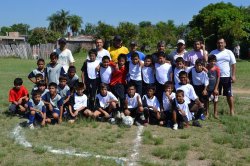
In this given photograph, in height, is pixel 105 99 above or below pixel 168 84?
below

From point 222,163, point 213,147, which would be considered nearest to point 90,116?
point 213,147

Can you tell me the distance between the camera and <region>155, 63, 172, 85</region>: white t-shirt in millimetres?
8977

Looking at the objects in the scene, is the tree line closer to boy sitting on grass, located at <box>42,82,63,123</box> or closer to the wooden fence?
the wooden fence

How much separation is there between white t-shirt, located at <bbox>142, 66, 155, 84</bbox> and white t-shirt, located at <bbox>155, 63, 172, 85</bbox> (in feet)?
0.48

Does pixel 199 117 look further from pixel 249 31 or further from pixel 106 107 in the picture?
pixel 249 31

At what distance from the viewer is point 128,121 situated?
28.0 feet

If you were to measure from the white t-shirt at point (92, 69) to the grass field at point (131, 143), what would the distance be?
1113mm

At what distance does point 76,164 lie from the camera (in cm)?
585

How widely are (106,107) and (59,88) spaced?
3.79 feet

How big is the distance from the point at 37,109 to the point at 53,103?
444 mm

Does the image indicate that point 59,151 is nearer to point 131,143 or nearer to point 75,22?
point 131,143

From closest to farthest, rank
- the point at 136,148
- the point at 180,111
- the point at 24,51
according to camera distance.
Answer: the point at 136,148
the point at 180,111
the point at 24,51

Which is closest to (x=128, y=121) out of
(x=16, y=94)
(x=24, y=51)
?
(x=16, y=94)

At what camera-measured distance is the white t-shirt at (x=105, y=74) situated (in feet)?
30.1
